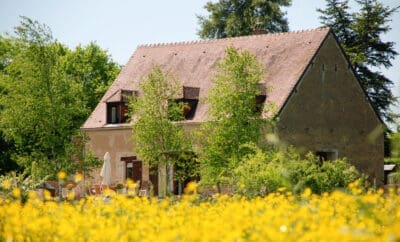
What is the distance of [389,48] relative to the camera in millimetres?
48094

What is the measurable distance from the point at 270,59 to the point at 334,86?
2.96 m

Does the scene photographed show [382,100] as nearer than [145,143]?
No

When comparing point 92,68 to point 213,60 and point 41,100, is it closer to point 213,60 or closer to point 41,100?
point 213,60

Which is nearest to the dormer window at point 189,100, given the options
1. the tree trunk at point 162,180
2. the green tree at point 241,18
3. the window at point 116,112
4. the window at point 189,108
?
the window at point 189,108

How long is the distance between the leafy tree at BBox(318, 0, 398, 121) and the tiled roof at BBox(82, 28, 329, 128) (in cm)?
1147

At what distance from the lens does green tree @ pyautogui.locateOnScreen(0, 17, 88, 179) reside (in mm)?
30844

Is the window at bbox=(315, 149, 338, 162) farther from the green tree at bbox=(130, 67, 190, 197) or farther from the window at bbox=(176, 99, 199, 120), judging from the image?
the green tree at bbox=(130, 67, 190, 197)

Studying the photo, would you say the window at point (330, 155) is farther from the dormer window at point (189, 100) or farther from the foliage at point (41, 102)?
the foliage at point (41, 102)

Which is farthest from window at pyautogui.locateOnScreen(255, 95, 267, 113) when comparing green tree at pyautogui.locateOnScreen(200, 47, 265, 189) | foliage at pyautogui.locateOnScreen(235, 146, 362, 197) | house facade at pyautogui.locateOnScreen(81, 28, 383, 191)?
foliage at pyautogui.locateOnScreen(235, 146, 362, 197)

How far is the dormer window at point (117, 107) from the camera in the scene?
37125 millimetres

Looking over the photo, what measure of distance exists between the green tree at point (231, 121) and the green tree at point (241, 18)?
22.1 meters

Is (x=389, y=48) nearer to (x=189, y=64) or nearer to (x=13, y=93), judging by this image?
(x=189, y=64)

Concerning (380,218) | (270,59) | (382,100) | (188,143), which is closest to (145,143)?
(188,143)

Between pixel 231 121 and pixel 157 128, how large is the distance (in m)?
3.52
